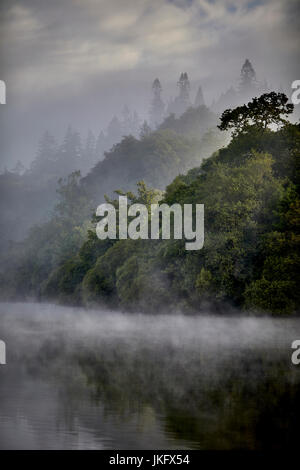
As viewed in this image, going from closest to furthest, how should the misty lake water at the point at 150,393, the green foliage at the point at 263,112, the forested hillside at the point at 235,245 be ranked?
1. the misty lake water at the point at 150,393
2. the forested hillside at the point at 235,245
3. the green foliage at the point at 263,112

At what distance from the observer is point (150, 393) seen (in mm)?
18188

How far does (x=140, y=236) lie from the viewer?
62.2 meters

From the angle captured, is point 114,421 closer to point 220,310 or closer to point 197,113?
point 220,310

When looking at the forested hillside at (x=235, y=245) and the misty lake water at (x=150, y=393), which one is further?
the forested hillside at (x=235, y=245)

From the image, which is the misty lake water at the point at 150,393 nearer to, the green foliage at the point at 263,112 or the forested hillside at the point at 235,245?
the forested hillside at the point at 235,245

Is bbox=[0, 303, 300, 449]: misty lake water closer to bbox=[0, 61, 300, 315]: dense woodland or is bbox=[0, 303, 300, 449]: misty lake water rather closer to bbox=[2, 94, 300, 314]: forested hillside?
bbox=[2, 94, 300, 314]: forested hillside

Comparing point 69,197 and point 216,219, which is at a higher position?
point 69,197

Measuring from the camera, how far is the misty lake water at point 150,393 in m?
13.0

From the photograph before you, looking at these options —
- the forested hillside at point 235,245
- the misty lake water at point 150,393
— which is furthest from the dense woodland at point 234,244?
the misty lake water at point 150,393

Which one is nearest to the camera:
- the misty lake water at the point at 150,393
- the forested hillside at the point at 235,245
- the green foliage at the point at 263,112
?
the misty lake water at the point at 150,393

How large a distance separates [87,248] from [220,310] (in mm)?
33284

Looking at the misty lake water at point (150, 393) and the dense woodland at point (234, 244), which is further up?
the dense woodland at point (234, 244)

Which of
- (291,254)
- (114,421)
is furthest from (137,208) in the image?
(114,421)

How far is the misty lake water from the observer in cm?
1304
